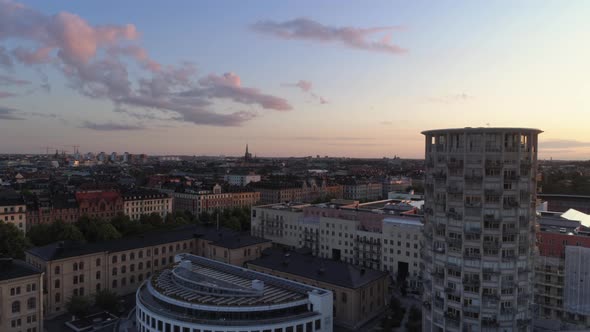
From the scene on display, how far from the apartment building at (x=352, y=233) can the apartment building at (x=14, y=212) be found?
2509 inches

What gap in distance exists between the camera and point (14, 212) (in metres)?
114

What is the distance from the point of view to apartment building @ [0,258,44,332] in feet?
182

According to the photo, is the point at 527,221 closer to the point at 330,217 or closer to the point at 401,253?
the point at 401,253

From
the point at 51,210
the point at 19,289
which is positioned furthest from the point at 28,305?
the point at 51,210

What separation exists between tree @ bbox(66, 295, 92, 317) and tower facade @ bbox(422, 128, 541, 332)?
53082mm

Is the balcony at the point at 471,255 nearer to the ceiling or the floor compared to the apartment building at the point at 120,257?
nearer to the ceiling

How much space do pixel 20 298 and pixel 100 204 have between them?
8035 cm

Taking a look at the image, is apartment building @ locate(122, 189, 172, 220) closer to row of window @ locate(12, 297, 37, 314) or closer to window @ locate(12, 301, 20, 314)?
row of window @ locate(12, 297, 37, 314)

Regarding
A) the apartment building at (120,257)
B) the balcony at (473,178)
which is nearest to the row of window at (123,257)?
the apartment building at (120,257)

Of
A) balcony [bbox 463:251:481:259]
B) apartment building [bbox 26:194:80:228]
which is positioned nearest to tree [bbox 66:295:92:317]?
balcony [bbox 463:251:481:259]

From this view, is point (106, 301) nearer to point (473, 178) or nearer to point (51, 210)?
point (473, 178)

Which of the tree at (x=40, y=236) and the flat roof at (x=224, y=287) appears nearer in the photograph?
the flat roof at (x=224, y=287)

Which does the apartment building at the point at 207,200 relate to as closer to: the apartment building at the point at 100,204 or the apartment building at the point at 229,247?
the apartment building at the point at 100,204

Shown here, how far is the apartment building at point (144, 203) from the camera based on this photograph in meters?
144
